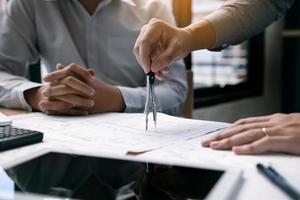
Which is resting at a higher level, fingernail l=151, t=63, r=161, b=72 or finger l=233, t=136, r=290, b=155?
fingernail l=151, t=63, r=161, b=72

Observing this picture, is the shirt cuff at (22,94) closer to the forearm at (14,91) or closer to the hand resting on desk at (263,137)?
the forearm at (14,91)

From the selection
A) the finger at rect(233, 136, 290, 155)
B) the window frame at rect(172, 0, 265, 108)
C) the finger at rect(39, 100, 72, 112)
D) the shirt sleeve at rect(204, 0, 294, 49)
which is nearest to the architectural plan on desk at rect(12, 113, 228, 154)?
the finger at rect(39, 100, 72, 112)

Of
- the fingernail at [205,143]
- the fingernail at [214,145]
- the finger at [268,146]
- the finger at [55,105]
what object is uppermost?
the finger at [268,146]

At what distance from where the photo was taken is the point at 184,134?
704mm

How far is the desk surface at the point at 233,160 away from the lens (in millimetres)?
426

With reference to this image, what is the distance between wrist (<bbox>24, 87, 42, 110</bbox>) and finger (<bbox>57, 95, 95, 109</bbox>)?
89 millimetres

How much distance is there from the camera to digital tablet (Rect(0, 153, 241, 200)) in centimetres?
40

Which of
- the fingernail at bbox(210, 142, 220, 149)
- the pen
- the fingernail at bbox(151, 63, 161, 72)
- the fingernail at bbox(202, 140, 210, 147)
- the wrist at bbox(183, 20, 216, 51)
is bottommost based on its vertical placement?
the fingernail at bbox(202, 140, 210, 147)

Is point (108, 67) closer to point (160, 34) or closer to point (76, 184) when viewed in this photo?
point (160, 34)

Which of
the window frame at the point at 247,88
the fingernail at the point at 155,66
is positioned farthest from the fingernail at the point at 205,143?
the window frame at the point at 247,88

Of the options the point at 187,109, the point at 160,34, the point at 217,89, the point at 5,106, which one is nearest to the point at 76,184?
the point at 160,34

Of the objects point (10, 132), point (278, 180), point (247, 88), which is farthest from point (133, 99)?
point (247, 88)

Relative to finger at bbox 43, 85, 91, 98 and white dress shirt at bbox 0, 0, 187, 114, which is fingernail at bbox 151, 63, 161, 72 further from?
white dress shirt at bbox 0, 0, 187, 114

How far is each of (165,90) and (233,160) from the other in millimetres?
587
